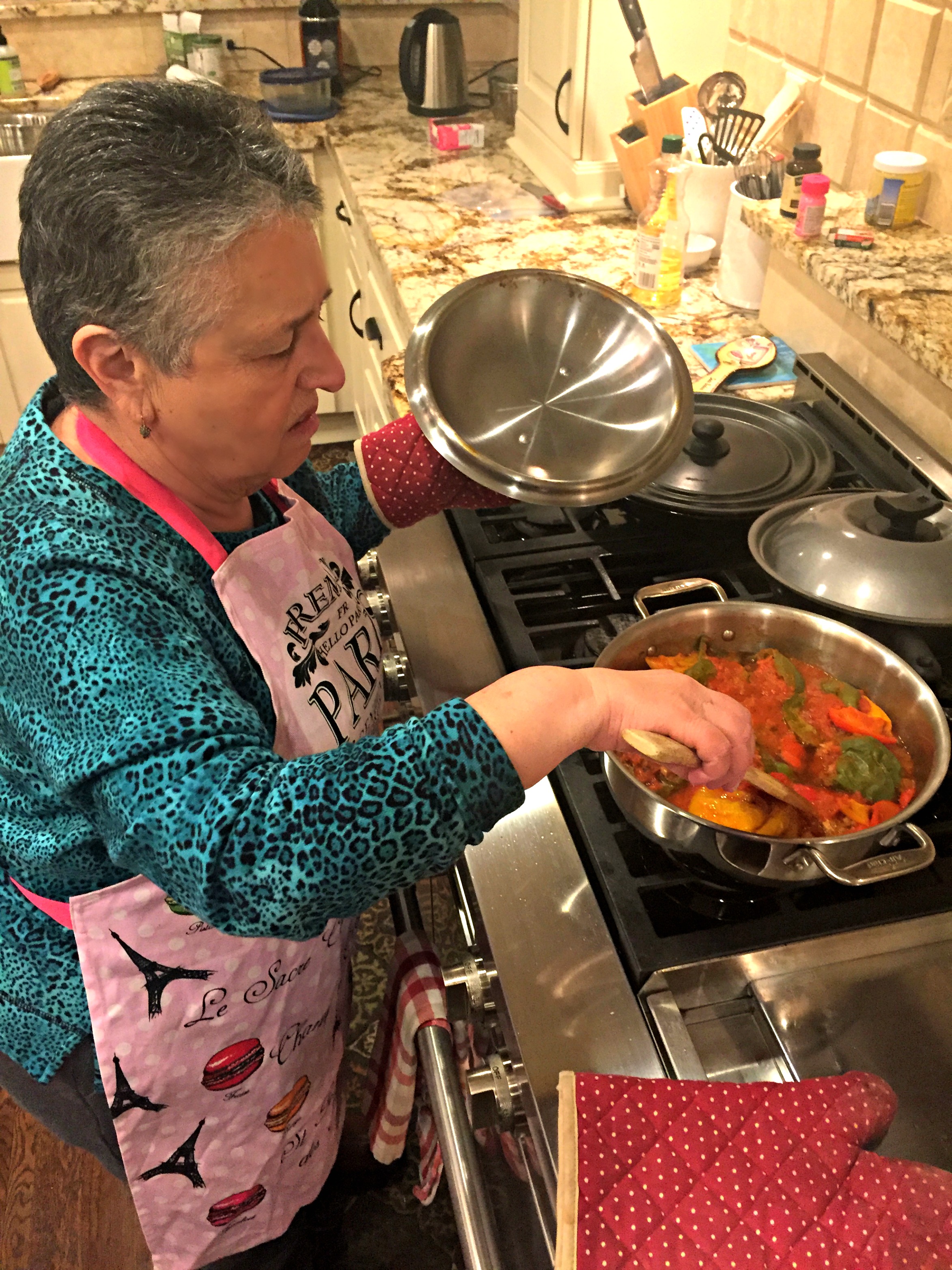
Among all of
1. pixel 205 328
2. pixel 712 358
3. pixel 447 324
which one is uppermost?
pixel 205 328

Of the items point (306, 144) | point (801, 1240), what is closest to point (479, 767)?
point (801, 1240)

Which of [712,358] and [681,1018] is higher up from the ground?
[712,358]

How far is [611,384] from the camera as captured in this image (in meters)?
1.18

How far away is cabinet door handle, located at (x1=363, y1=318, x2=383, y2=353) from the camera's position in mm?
2092

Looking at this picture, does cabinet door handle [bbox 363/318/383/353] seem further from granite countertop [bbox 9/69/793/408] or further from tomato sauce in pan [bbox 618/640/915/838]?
tomato sauce in pan [bbox 618/640/915/838]

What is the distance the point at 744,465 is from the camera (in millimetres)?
→ 1184

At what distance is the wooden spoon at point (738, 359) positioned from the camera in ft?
4.63

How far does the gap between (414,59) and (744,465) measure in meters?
2.08

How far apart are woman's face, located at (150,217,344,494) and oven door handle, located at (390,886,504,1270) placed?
1.75 ft

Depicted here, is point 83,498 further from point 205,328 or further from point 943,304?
point 943,304

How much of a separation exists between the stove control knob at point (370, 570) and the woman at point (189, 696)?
0.29 m

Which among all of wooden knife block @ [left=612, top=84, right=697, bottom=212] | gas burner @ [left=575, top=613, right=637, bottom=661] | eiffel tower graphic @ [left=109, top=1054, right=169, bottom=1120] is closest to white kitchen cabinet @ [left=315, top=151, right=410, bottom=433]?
wooden knife block @ [left=612, top=84, right=697, bottom=212]

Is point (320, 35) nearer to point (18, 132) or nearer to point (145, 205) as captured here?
point (18, 132)

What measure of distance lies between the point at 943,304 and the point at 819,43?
0.66 m
